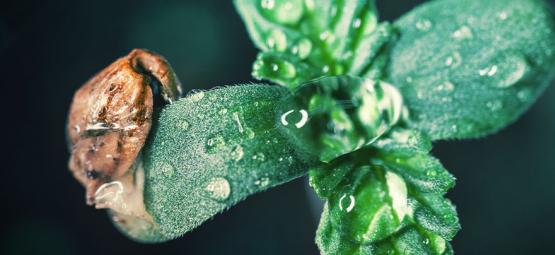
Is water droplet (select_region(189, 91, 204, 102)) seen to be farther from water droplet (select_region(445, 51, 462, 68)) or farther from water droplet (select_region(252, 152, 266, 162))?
water droplet (select_region(445, 51, 462, 68))

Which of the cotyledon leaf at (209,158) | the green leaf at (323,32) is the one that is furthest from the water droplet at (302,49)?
the cotyledon leaf at (209,158)

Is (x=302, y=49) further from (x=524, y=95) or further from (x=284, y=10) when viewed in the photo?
(x=524, y=95)

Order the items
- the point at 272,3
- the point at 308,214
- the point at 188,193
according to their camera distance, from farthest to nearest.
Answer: the point at 308,214 < the point at 272,3 < the point at 188,193

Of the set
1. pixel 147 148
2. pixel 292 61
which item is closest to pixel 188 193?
pixel 147 148

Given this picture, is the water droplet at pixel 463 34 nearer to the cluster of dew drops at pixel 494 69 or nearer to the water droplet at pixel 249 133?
the cluster of dew drops at pixel 494 69

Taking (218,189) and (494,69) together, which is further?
(494,69)

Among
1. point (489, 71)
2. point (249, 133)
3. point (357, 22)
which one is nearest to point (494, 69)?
point (489, 71)

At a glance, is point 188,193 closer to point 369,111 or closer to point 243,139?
point 243,139

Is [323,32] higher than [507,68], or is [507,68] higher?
[323,32]
